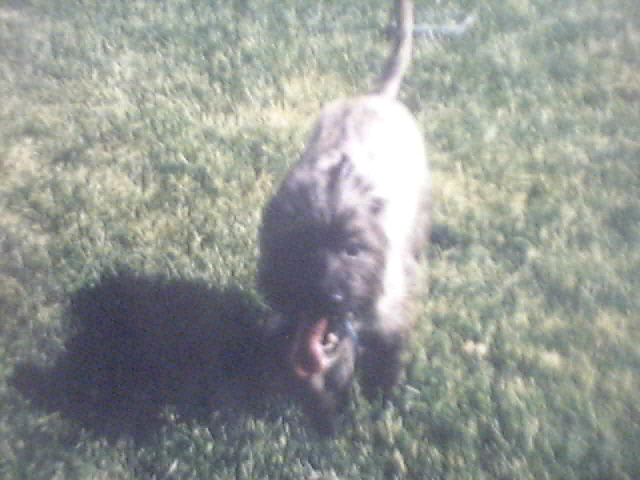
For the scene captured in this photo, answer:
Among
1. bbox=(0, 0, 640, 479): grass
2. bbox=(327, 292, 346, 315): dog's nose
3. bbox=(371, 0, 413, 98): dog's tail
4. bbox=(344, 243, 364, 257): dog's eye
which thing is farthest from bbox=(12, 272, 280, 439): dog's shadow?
bbox=(371, 0, 413, 98): dog's tail

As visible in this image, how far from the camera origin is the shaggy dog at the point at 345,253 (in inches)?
117

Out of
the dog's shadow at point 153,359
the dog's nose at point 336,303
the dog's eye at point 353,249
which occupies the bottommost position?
the dog's shadow at point 153,359

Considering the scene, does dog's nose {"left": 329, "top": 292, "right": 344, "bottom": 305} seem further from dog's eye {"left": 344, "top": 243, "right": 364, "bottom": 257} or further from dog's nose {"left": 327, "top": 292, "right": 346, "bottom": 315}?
dog's eye {"left": 344, "top": 243, "right": 364, "bottom": 257}

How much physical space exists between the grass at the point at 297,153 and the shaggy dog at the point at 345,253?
8.1 inches

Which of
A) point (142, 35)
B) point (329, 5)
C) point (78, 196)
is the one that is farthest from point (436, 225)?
point (142, 35)

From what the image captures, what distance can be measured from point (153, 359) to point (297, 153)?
1.96m

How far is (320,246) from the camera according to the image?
2.91 m

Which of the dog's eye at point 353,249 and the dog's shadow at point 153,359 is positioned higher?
the dog's eye at point 353,249

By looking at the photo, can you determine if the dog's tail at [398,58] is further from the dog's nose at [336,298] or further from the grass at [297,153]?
the dog's nose at [336,298]

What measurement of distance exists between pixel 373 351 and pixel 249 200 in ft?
4.99

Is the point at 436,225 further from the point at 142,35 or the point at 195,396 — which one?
the point at 142,35

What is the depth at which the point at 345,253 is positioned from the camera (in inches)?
116

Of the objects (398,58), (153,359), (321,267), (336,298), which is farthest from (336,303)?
(398,58)

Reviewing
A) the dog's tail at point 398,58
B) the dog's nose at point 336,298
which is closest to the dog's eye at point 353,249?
the dog's nose at point 336,298
